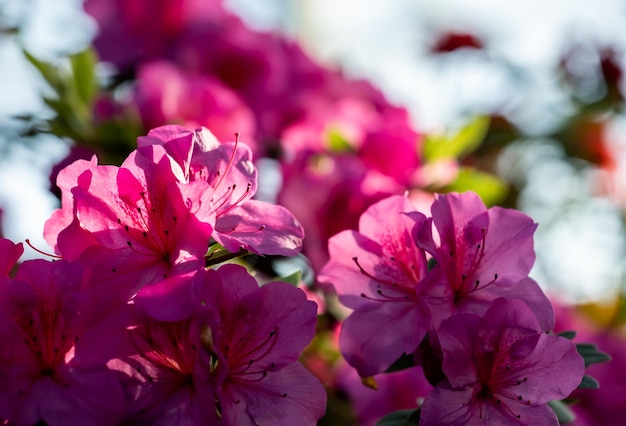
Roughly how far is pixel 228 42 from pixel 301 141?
0.43 ft

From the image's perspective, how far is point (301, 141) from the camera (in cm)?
71

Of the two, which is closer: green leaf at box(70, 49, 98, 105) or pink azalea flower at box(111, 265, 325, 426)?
pink azalea flower at box(111, 265, 325, 426)

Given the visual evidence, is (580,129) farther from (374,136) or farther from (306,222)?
(306,222)

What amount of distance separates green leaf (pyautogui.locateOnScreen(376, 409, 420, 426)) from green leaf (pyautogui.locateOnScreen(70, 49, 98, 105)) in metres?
0.45

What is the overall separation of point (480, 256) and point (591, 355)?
3.8 inches

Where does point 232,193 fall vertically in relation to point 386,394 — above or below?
above

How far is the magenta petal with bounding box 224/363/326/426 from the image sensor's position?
0.36 meters

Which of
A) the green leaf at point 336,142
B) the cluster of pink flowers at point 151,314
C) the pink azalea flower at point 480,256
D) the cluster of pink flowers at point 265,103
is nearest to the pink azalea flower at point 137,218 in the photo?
the cluster of pink flowers at point 151,314

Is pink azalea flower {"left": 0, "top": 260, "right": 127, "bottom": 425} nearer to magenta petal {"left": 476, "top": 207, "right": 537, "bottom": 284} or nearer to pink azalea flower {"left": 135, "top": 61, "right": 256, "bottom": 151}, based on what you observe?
magenta petal {"left": 476, "top": 207, "right": 537, "bottom": 284}

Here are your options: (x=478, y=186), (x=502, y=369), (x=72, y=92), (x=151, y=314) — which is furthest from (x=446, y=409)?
(x=72, y=92)

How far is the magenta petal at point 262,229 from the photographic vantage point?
15.0 inches

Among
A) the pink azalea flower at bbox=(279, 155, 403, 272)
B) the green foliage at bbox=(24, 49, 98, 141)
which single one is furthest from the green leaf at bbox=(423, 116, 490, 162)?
the green foliage at bbox=(24, 49, 98, 141)

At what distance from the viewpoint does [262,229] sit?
1.29 ft

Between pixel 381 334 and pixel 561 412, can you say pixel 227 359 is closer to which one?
pixel 381 334
